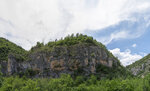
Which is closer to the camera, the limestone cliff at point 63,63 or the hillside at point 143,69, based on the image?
the limestone cliff at point 63,63

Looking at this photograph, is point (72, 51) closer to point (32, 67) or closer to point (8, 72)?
point (32, 67)

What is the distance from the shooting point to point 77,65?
58156 millimetres

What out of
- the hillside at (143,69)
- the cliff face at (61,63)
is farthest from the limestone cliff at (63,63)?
the hillside at (143,69)

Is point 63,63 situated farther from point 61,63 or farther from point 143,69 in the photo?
point 143,69

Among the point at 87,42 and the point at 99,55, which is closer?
the point at 99,55

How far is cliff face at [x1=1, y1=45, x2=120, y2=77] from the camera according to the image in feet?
189

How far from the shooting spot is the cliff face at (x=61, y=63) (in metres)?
57.6

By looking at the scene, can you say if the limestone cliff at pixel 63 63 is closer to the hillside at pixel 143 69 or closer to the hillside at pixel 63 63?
the hillside at pixel 63 63

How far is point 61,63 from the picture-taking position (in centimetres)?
5831

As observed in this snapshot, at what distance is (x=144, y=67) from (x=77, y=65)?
78653 mm

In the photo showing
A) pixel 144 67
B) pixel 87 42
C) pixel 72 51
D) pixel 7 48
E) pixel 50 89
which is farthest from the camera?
pixel 144 67

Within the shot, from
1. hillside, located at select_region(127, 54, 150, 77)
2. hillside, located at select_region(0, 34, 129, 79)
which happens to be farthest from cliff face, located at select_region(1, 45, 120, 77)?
hillside, located at select_region(127, 54, 150, 77)

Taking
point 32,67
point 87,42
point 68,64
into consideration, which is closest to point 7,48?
point 32,67

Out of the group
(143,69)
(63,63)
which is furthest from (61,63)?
(143,69)
